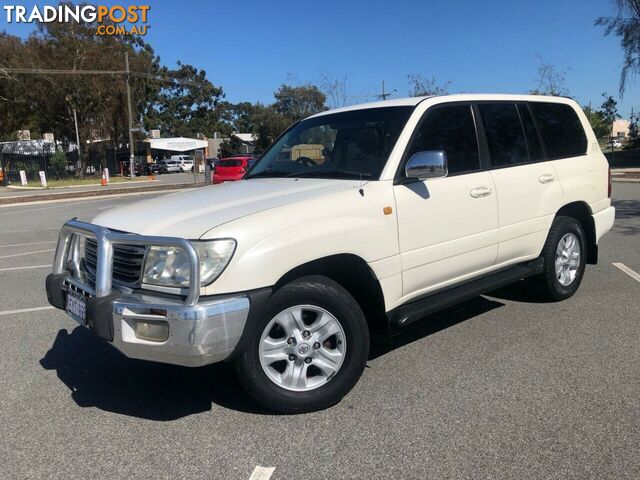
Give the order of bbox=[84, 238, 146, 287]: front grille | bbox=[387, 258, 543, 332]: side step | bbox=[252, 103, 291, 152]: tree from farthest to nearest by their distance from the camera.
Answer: bbox=[252, 103, 291, 152]: tree < bbox=[387, 258, 543, 332]: side step < bbox=[84, 238, 146, 287]: front grille

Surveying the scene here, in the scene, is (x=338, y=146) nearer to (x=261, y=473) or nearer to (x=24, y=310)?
(x=261, y=473)

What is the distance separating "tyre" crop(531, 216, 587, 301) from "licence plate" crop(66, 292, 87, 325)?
3.89m

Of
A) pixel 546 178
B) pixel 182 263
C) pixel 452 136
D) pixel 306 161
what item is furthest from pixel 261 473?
pixel 546 178

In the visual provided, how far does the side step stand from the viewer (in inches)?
147

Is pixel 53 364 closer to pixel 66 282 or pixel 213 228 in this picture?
pixel 66 282

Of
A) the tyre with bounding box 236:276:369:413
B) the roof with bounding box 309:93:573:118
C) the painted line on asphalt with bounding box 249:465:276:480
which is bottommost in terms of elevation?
the painted line on asphalt with bounding box 249:465:276:480

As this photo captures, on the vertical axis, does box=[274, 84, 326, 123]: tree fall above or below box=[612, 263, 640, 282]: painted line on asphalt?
above

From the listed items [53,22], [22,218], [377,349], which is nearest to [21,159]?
[53,22]

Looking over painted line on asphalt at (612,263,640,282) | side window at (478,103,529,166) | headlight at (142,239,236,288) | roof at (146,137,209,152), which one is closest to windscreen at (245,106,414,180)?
side window at (478,103,529,166)

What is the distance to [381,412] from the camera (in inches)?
132

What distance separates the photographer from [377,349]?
4.40 metres

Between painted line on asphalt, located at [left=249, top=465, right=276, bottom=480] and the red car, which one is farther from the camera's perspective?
the red car

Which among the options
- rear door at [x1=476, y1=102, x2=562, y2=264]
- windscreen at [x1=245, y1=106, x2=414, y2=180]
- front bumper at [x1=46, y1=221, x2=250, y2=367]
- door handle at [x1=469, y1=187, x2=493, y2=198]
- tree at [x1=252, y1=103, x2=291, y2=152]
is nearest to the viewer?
front bumper at [x1=46, y1=221, x2=250, y2=367]

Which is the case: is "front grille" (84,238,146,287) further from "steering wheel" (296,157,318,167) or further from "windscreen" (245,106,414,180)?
"steering wheel" (296,157,318,167)
